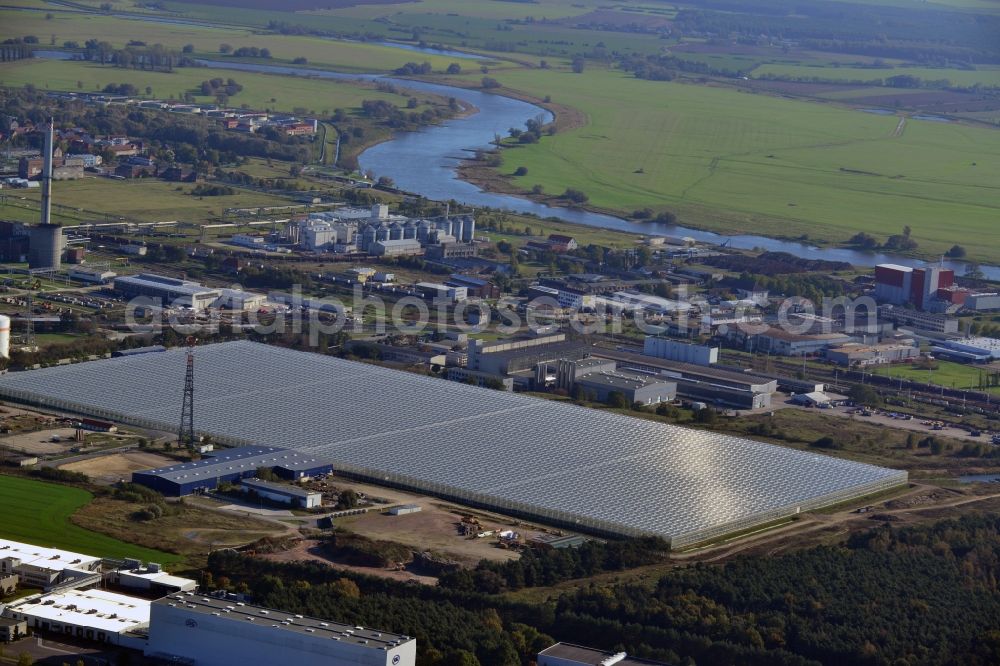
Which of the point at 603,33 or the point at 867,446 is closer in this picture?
the point at 867,446

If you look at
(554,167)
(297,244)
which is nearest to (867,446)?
(297,244)

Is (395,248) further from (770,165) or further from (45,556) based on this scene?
(45,556)

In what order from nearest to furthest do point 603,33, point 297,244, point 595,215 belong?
point 297,244, point 595,215, point 603,33

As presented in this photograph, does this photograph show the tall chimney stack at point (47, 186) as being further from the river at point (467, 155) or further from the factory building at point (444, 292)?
the river at point (467, 155)

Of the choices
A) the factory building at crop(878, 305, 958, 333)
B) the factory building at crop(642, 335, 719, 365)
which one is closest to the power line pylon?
the factory building at crop(642, 335, 719, 365)

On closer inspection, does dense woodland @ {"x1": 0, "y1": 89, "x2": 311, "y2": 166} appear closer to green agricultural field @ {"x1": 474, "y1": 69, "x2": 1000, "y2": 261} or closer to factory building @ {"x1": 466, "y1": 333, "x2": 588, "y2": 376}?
green agricultural field @ {"x1": 474, "y1": 69, "x2": 1000, "y2": 261}

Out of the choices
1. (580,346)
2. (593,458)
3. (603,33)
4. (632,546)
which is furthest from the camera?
(603,33)

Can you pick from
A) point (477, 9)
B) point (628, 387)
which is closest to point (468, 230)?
point (628, 387)

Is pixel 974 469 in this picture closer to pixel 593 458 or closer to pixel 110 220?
pixel 593 458
